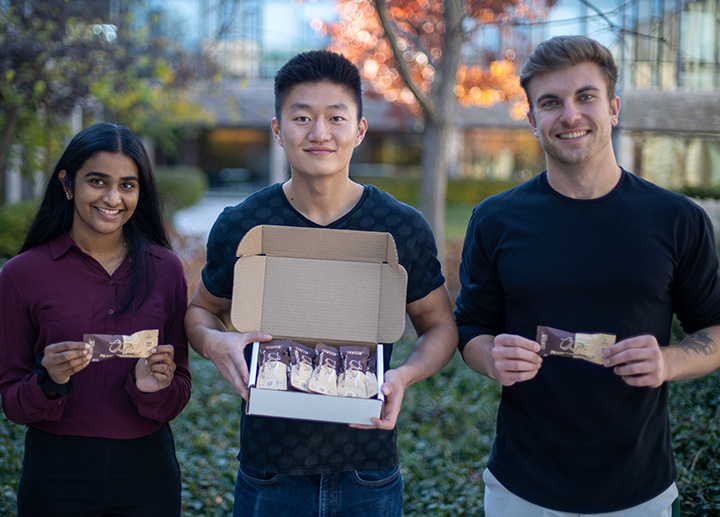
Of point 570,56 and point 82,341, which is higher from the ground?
point 570,56

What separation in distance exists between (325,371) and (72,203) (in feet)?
3.75

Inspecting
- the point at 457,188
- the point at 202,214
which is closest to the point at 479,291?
the point at 202,214

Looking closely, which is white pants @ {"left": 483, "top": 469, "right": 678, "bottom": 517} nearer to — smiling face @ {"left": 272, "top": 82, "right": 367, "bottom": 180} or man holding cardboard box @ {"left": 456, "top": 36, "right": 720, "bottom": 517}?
man holding cardboard box @ {"left": 456, "top": 36, "right": 720, "bottom": 517}

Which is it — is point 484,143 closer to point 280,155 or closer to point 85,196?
point 280,155

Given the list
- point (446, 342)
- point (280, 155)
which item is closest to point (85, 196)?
point (446, 342)

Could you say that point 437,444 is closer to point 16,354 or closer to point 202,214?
point 16,354

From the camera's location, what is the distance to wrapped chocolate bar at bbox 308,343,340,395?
194 centimetres

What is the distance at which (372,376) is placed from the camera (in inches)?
79.5

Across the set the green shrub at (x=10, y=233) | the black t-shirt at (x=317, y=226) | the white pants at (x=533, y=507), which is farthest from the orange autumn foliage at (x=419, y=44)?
the green shrub at (x=10, y=233)

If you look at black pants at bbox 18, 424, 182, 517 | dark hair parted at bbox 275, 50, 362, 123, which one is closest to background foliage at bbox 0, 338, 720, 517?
black pants at bbox 18, 424, 182, 517

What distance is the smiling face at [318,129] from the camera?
2209 millimetres

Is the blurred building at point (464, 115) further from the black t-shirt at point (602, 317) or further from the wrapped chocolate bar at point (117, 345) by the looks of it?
the wrapped chocolate bar at point (117, 345)

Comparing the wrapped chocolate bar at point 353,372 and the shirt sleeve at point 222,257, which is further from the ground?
the shirt sleeve at point 222,257

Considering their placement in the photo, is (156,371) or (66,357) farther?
(156,371)
